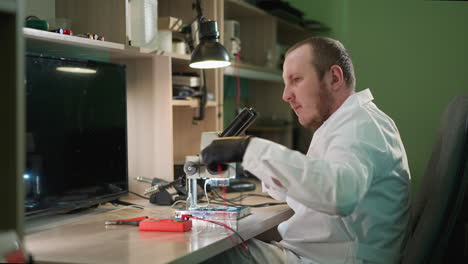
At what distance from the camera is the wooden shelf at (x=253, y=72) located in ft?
8.70

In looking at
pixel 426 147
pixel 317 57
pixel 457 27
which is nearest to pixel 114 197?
pixel 317 57

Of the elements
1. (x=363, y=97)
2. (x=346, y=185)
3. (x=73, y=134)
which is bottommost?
(x=346, y=185)

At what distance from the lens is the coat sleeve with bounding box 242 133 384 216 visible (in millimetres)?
1216

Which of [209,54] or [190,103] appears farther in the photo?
[190,103]

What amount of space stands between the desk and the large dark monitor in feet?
0.39

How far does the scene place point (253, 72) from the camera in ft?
9.64

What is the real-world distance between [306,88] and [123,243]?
0.78 metres

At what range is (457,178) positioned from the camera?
1.39 m

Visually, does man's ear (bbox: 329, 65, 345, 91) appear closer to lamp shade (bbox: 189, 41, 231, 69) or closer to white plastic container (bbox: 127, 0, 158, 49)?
lamp shade (bbox: 189, 41, 231, 69)

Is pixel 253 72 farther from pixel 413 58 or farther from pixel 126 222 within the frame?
pixel 126 222

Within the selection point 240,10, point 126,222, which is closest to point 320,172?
point 126,222

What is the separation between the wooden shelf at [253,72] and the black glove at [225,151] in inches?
48.5

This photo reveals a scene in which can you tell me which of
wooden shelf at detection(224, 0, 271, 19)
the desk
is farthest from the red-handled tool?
wooden shelf at detection(224, 0, 271, 19)

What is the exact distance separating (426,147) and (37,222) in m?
2.56
